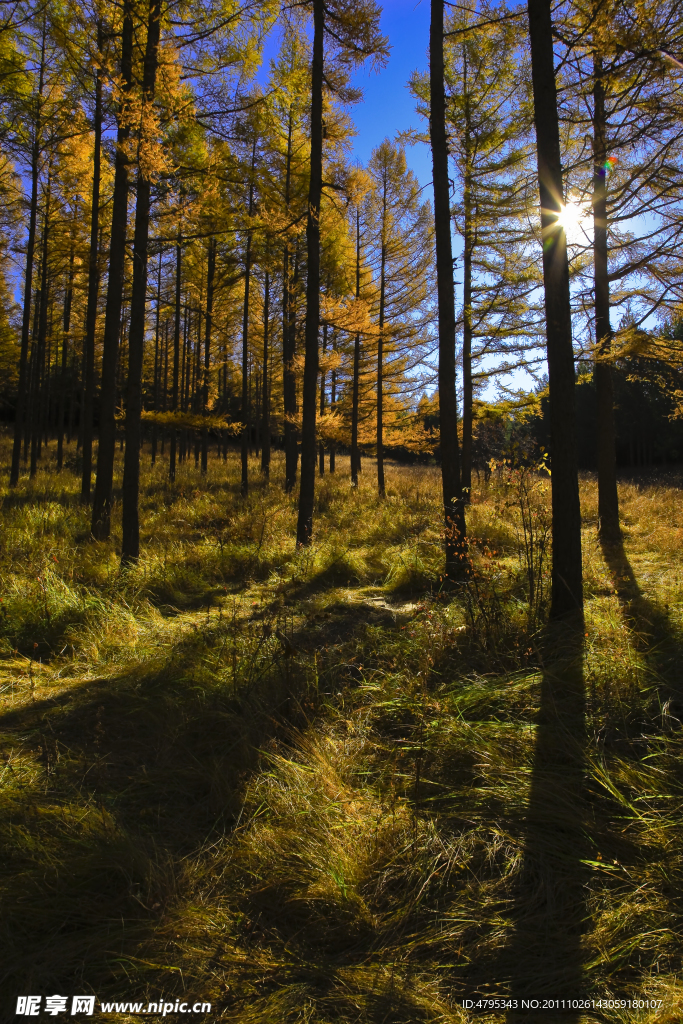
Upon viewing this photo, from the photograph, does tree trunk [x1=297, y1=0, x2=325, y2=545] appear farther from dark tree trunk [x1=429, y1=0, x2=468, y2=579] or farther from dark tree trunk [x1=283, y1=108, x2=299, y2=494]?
dark tree trunk [x1=283, y1=108, x2=299, y2=494]

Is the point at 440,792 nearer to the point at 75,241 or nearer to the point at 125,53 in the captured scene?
the point at 125,53

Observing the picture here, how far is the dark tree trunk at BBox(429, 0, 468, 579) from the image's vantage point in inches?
252

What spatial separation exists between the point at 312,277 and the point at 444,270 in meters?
2.60

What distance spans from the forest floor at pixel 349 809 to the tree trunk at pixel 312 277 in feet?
11.8

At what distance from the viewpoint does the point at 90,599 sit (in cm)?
512

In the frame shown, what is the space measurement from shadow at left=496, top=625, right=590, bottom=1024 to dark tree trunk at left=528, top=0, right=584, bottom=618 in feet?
4.60

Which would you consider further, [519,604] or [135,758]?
[519,604]

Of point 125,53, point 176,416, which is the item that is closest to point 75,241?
point 176,416

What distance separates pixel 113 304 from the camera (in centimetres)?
826

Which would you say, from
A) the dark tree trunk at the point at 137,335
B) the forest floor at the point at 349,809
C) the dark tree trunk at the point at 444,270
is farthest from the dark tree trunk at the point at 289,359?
the forest floor at the point at 349,809

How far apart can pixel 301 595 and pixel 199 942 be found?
168 inches

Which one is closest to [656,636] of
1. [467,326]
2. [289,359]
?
[467,326]

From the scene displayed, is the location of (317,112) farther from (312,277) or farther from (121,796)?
(121,796)

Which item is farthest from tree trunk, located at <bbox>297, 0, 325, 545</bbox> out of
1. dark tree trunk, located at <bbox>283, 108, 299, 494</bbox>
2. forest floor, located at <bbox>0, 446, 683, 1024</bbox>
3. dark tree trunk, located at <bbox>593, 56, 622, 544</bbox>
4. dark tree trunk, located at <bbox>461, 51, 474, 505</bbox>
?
dark tree trunk, located at <bbox>283, 108, 299, 494</bbox>
